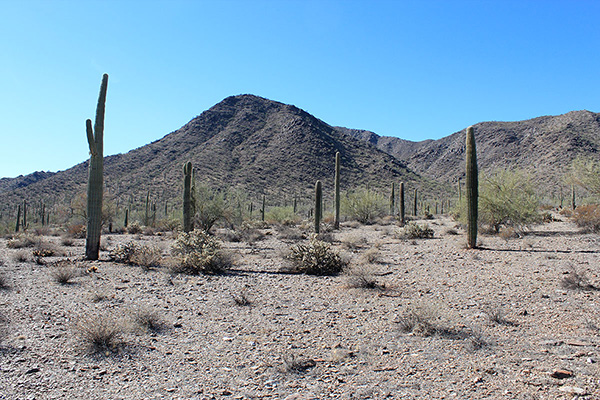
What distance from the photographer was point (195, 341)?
18.4ft

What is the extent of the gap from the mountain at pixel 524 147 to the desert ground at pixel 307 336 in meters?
55.9

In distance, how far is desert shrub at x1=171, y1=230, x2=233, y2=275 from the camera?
11.0 meters

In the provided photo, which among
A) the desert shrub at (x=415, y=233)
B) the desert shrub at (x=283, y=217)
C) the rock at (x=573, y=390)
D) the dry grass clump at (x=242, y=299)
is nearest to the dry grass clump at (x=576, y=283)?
the rock at (x=573, y=390)

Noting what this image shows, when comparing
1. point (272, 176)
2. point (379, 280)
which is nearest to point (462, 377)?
point (379, 280)

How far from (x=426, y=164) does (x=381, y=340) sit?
9426cm

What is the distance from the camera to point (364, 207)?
34.8m

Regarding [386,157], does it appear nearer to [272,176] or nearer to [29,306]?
[272,176]

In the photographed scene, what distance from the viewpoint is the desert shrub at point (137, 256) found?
1177 cm

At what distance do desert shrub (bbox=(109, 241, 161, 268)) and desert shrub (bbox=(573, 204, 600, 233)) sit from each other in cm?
1882

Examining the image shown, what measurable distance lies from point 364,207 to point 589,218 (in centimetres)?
1784

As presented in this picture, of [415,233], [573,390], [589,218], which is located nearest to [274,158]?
[415,233]

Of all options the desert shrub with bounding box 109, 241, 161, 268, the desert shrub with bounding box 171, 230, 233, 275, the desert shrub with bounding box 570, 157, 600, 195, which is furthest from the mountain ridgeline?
the desert shrub with bounding box 171, 230, 233, 275

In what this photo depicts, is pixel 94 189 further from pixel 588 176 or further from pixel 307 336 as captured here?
pixel 588 176

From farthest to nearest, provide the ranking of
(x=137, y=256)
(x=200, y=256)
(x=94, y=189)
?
(x=94, y=189)
(x=137, y=256)
(x=200, y=256)
